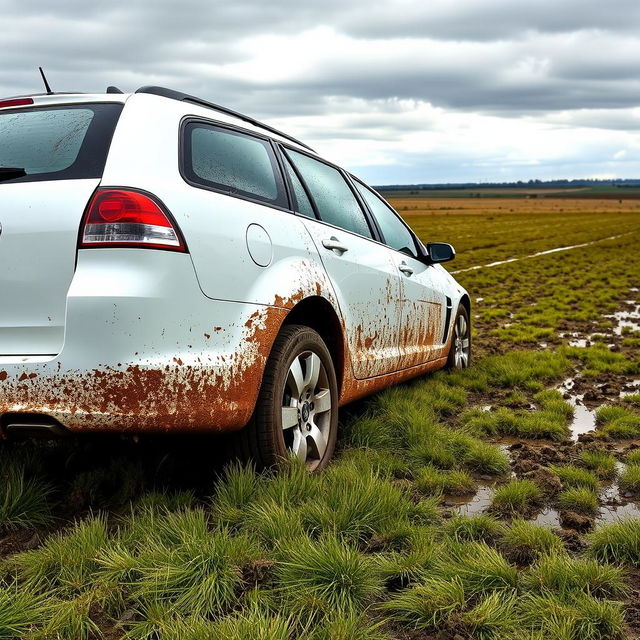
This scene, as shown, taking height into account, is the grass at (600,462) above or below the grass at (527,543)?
below

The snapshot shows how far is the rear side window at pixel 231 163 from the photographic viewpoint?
10.6 ft

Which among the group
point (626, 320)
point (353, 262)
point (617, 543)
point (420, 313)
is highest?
point (353, 262)

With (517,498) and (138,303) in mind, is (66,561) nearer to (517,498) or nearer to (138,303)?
(138,303)

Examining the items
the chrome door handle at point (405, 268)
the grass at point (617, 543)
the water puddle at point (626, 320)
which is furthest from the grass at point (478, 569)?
the water puddle at point (626, 320)

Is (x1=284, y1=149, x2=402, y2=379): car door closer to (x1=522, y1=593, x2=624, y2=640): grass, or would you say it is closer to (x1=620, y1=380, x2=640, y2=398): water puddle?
(x1=522, y1=593, x2=624, y2=640): grass

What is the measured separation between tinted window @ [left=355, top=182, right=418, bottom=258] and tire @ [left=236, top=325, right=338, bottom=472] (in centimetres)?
168

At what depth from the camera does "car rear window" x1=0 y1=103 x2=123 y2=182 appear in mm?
2977

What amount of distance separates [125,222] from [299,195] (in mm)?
1388

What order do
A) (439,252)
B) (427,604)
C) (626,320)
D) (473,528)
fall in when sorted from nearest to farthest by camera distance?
(427,604)
(473,528)
(439,252)
(626,320)

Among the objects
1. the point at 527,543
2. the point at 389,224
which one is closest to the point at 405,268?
the point at 389,224

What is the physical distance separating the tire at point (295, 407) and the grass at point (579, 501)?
3.78 ft

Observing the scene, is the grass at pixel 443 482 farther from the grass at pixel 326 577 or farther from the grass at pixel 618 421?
the grass at pixel 618 421

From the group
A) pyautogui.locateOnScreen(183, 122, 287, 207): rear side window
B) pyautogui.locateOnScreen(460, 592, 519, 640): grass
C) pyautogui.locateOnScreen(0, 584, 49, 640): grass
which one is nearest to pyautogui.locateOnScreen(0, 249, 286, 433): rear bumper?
pyautogui.locateOnScreen(183, 122, 287, 207): rear side window

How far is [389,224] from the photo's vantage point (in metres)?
5.50
